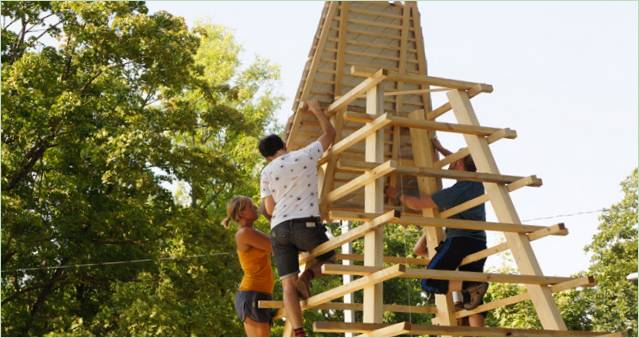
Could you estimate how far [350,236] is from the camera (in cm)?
611

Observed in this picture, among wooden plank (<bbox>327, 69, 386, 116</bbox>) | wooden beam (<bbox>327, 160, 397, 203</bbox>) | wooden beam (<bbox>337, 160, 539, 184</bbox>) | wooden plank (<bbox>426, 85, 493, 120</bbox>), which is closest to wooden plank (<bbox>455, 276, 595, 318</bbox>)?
wooden beam (<bbox>337, 160, 539, 184</bbox>)

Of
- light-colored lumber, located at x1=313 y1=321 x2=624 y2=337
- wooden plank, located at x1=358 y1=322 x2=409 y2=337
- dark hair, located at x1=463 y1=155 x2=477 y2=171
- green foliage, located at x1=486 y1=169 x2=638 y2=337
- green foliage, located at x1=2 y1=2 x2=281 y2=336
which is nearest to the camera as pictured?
wooden plank, located at x1=358 y1=322 x2=409 y2=337

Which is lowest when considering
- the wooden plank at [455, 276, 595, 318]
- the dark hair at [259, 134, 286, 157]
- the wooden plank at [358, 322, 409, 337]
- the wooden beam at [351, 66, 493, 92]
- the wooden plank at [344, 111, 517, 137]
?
the wooden plank at [358, 322, 409, 337]

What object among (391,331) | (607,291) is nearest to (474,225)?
(391,331)

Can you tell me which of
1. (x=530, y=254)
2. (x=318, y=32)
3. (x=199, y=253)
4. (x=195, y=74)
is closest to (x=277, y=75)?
(x=195, y=74)

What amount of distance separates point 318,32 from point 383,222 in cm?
253

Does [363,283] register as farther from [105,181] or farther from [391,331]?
[105,181]

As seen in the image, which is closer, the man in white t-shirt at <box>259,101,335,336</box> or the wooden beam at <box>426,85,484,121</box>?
the man in white t-shirt at <box>259,101,335,336</box>

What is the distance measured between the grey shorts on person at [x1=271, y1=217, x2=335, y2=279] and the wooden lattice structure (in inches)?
3.7

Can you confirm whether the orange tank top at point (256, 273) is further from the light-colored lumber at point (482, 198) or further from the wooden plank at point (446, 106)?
the wooden plank at point (446, 106)

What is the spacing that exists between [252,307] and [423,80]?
189cm

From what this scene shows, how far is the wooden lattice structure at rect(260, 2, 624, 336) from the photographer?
5930 millimetres

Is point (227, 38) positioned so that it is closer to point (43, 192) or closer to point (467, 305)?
point (43, 192)

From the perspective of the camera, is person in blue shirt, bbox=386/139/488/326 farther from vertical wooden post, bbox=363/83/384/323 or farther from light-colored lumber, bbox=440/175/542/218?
vertical wooden post, bbox=363/83/384/323
